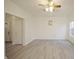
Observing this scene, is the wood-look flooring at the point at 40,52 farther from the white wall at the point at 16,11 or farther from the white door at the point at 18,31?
the white wall at the point at 16,11

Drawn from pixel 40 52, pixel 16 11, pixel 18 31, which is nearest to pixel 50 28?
pixel 18 31

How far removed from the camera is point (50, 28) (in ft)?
47.7

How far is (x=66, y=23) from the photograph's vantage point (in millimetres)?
14328

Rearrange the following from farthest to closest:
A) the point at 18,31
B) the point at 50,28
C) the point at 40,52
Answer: the point at 50,28, the point at 18,31, the point at 40,52

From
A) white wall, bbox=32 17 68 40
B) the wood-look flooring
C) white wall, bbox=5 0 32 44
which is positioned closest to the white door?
Answer: white wall, bbox=5 0 32 44

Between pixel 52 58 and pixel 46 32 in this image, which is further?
pixel 46 32

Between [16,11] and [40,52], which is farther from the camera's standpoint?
[16,11]

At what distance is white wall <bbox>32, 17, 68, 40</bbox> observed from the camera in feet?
47.1

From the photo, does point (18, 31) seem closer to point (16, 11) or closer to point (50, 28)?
point (16, 11)

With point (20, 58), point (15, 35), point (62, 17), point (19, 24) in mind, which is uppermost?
point (62, 17)
